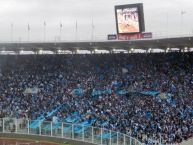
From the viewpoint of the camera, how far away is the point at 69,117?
42.7m

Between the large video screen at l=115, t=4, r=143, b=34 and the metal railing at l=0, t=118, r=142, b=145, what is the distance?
41.0 feet

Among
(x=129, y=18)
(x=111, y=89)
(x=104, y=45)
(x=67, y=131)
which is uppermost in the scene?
(x=129, y=18)

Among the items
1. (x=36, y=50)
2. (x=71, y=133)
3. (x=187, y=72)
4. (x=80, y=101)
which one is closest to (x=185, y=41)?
(x=187, y=72)

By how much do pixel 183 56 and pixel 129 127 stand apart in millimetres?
14564

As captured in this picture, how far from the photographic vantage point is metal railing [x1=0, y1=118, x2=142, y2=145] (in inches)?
1362

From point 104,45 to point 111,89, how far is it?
680 centimetres

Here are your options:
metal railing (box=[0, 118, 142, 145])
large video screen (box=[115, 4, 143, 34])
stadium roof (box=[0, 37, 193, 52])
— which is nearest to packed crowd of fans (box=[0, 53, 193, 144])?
stadium roof (box=[0, 37, 193, 52])

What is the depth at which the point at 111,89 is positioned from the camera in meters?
46.7

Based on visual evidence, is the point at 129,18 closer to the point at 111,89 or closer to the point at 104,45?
the point at 104,45

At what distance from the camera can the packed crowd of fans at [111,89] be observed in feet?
123

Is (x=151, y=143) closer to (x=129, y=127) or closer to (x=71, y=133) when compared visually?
(x=129, y=127)

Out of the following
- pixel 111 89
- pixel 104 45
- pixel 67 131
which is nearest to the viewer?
pixel 67 131

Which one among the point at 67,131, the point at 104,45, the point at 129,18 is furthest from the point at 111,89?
the point at 67,131

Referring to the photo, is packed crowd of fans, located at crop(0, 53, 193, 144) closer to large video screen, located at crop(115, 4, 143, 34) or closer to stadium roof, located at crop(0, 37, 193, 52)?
stadium roof, located at crop(0, 37, 193, 52)
